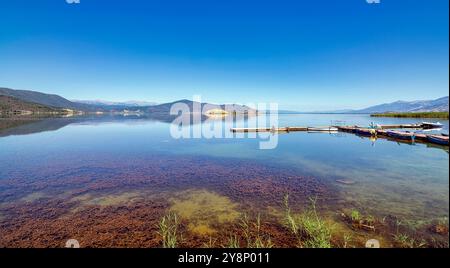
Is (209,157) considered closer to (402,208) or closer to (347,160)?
(347,160)

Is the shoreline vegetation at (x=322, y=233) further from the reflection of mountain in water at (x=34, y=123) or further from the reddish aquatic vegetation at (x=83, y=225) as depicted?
A: the reflection of mountain in water at (x=34, y=123)

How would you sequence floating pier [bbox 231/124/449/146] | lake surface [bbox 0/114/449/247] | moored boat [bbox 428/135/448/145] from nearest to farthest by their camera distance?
lake surface [bbox 0/114/449/247] → moored boat [bbox 428/135/448/145] → floating pier [bbox 231/124/449/146]

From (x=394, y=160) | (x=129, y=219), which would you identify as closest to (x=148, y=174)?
(x=129, y=219)

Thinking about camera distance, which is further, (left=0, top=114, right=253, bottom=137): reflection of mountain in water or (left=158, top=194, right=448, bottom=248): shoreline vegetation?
(left=0, top=114, right=253, bottom=137): reflection of mountain in water

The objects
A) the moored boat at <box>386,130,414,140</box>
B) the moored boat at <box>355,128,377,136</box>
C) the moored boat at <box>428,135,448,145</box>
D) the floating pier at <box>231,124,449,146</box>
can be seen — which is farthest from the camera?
the moored boat at <box>355,128,377,136</box>

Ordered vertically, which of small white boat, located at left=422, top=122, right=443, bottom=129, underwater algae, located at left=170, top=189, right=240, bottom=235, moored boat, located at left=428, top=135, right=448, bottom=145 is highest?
small white boat, located at left=422, top=122, right=443, bottom=129

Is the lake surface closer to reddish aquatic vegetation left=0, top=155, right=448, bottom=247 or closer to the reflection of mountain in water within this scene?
reddish aquatic vegetation left=0, top=155, right=448, bottom=247

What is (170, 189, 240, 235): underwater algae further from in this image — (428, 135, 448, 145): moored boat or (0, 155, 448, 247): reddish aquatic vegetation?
(428, 135, 448, 145): moored boat

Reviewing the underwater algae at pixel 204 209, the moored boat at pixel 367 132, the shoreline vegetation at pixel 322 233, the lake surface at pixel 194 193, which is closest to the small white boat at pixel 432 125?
the moored boat at pixel 367 132

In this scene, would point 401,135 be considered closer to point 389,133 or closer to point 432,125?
point 389,133

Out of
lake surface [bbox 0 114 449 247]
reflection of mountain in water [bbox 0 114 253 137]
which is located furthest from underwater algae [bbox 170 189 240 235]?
reflection of mountain in water [bbox 0 114 253 137]

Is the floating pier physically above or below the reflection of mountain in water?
below

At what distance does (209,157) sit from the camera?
20375 mm

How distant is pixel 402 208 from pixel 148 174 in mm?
13518
